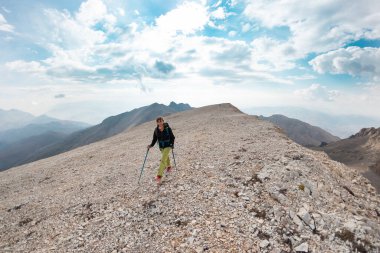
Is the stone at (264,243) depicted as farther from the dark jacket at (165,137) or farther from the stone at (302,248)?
the dark jacket at (165,137)

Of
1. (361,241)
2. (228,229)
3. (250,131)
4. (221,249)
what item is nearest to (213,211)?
(228,229)

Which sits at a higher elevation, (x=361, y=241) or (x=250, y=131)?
(x=250, y=131)

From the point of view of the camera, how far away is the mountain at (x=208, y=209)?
11.5 meters

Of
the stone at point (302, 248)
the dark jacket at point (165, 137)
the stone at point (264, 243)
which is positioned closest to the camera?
the stone at point (302, 248)

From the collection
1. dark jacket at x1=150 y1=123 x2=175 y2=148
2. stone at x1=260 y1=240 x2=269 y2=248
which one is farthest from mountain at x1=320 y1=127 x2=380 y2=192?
stone at x1=260 y1=240 x2=269 y2=248

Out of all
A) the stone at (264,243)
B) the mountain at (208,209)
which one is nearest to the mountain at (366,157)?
the mountain at (208,209)

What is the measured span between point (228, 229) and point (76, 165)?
77.2 ft

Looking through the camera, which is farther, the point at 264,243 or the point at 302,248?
Result: the point at 264,243

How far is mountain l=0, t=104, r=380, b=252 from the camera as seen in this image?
11.5m

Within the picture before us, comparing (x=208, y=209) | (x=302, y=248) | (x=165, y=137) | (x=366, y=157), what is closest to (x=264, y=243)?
(x=302, y=248)

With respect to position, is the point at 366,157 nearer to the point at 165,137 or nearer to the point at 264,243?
the point at 165,137

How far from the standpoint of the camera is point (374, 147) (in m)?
177

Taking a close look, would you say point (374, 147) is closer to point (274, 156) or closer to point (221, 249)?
point (274, 156)

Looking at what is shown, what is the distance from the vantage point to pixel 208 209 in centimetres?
1377
